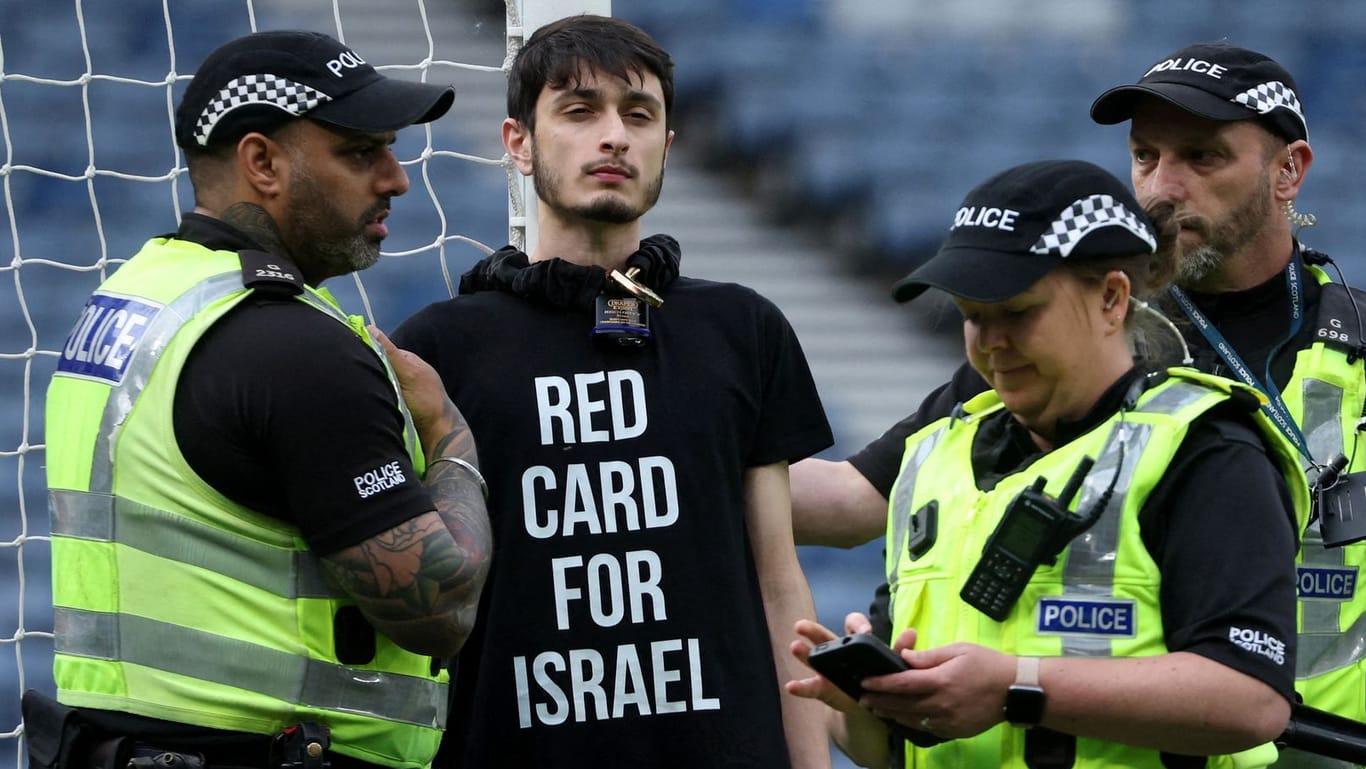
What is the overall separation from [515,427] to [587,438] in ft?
0.32

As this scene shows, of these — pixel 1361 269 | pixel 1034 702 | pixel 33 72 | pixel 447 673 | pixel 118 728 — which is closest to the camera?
pixel 1034 702

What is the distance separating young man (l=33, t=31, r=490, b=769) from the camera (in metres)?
1.97

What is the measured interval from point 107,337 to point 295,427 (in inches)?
11.5

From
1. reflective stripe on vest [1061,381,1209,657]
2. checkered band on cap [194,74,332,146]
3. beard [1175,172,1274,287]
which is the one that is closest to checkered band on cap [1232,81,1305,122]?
beard [1175,172,1274,287]

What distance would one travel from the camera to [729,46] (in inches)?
194

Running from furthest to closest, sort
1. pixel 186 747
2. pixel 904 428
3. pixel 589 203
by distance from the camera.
Answer: pixel 904 428 → pixel 589 203 → pixel 186 747

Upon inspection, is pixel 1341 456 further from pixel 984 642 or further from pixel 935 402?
pixel 984 642

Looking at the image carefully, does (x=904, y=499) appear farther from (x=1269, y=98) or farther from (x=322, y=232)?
(x=1269, y=98)

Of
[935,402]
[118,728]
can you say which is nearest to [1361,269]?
[935,402]

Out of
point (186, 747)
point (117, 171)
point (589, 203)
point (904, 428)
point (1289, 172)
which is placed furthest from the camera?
point (117, 171)

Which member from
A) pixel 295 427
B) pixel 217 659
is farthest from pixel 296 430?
pixel 217 659

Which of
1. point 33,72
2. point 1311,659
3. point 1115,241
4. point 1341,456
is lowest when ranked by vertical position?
point 1311,659

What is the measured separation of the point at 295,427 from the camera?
195cm

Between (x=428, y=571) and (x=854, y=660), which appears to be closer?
(x=854, y=660)
